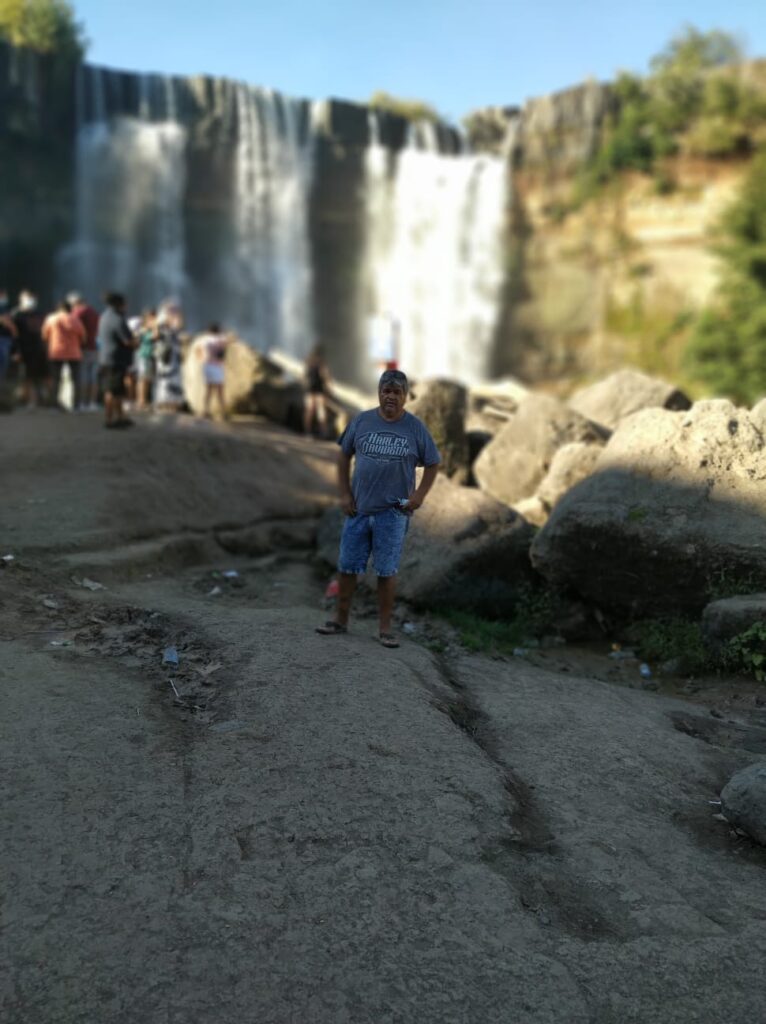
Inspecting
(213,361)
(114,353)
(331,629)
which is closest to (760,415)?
(331,629)

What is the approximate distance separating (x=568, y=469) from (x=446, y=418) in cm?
154

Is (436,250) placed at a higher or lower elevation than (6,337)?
higher

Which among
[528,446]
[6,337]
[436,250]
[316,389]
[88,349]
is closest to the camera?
[528,446]

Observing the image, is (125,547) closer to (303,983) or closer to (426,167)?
(303,983)

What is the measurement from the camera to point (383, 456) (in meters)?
4.97

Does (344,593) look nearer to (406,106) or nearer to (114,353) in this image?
(114,353)

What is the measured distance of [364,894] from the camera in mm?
2859

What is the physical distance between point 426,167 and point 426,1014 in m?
33.3

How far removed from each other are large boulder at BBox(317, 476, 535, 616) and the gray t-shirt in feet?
5.68

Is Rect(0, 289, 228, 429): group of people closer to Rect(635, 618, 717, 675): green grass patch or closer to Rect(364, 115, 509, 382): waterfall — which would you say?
Rect(635, 618, 717, 675): green grass patch

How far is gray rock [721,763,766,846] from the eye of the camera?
11.2ft

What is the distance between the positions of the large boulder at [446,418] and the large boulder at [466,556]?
2154mm

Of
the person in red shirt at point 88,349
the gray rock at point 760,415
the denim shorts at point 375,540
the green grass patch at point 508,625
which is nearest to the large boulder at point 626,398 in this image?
the gray rock at point 760,415

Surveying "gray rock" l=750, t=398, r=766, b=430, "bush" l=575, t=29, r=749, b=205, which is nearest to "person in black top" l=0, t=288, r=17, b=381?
"gray rock" l=750, t=398, r=766, b=430
